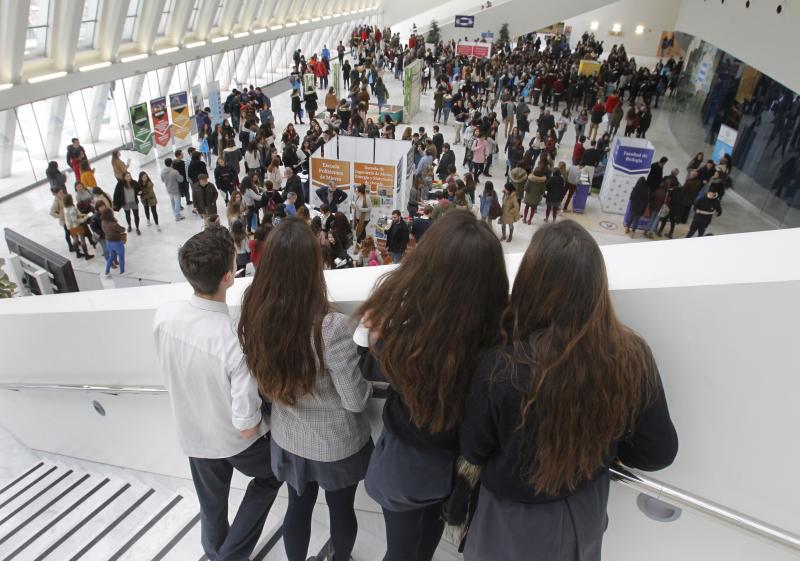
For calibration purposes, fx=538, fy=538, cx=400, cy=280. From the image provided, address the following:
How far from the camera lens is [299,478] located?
2.08m

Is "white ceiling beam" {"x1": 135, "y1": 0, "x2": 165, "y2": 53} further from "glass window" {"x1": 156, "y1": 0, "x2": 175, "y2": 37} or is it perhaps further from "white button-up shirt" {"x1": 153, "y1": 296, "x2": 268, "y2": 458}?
"white button-up shirt" {"x1": 153, "y1": 296, "x2": 268, "y2": 458}

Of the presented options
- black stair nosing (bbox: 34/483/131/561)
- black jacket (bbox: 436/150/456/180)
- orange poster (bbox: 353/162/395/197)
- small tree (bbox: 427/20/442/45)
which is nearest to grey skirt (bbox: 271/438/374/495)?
black stair nosing (bbox: 34/483/131/561)

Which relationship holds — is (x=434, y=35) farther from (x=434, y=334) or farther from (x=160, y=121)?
(x=434, y=334)

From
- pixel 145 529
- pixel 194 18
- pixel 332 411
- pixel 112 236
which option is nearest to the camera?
pixel 332 411

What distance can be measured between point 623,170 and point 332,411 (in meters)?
10.8

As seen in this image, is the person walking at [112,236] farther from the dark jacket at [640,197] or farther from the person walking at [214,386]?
the dark jacket at [640,197]

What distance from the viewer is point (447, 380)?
1.46 meters

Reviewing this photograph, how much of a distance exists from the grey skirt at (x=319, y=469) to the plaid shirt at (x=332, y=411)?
0.04m

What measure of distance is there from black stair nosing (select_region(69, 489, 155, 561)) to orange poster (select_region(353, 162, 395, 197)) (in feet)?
23.2

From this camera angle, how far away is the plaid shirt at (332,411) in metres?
1.78

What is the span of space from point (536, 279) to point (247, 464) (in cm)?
160

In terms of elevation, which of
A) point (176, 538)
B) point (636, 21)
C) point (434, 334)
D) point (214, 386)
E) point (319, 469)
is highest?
point (434, 334)

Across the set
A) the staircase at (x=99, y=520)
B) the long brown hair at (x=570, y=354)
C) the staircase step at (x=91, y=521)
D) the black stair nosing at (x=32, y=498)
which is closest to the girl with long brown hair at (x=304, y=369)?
the long brown hair at (x=570, y=354)

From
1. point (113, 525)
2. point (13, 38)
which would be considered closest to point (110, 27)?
point (13, 38)
